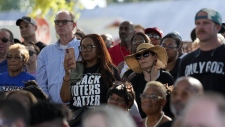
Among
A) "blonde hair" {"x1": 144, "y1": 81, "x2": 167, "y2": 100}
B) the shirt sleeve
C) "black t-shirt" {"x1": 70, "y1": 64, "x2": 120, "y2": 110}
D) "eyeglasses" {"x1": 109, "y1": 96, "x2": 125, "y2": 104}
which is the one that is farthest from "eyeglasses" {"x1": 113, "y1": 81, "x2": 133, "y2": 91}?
the shirt sleeve

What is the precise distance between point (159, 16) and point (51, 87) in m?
23.6

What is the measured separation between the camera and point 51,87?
1209 centimetres

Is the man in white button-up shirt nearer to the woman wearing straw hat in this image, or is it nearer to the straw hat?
the straw hat

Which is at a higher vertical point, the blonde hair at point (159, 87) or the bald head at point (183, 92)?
the bald head at point (183, 92)

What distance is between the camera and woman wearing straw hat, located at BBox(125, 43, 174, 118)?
11297 mm

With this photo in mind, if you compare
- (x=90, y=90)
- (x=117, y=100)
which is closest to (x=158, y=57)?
(x=90, y=90)

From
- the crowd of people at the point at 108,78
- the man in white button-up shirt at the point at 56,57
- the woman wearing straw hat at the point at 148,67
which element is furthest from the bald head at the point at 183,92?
the man in white button-up shirt at the point at 56,57

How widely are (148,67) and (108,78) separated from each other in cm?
61

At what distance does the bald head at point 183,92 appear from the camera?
8242 mm

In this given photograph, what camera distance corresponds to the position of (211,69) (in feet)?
31.4

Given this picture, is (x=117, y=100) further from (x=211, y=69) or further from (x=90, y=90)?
(x=211, y=69)

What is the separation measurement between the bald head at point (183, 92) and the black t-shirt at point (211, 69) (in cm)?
117

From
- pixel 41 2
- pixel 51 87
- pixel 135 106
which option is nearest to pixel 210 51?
pixel 135 106

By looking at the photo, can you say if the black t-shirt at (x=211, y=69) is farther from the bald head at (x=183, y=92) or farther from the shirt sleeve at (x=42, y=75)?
the shirt sleeve at (x=42, y=75)
